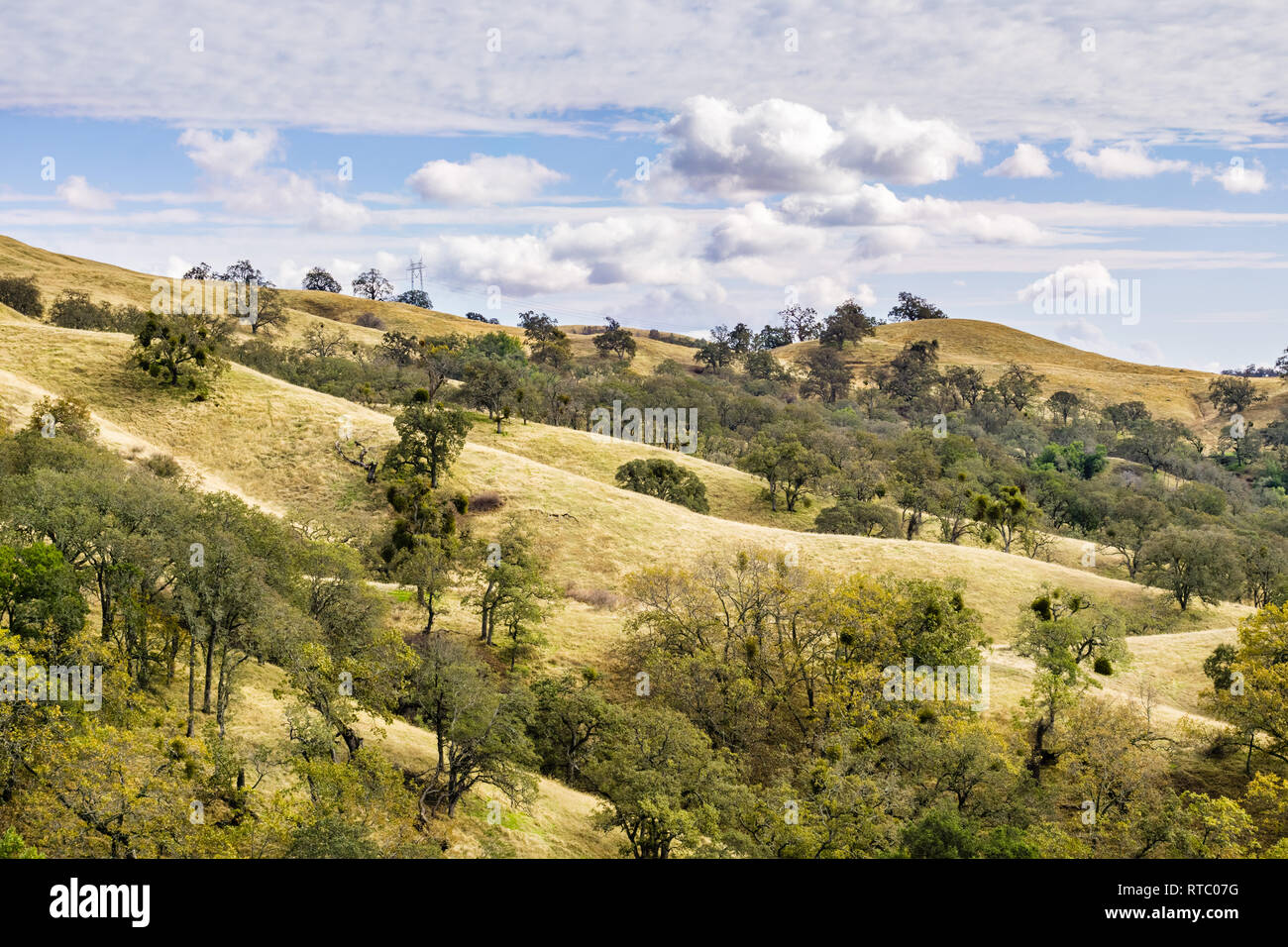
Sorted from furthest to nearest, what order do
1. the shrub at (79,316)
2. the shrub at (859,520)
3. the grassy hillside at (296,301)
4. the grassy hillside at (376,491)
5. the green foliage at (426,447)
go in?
the grassy hillside at (296,301) → the shrub at (79,316) → the shrub at (859,520) → the green foliage at (426,447) → the grassy hillside at (376,491)

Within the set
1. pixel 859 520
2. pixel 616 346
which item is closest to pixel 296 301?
pixel 616 346

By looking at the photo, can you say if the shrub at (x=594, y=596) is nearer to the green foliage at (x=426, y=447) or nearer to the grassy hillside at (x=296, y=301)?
the green foliage at (x=426, y=447)

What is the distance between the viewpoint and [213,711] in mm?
31078

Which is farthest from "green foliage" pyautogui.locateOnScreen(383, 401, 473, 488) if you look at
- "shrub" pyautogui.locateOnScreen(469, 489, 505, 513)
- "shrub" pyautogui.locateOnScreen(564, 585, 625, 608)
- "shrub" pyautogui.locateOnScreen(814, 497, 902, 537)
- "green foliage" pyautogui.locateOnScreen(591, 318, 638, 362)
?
"green foliage" pyautogui.locateOnScreen(591, 318, 638, 362)

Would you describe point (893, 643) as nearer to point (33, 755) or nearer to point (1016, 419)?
point (33, 755)

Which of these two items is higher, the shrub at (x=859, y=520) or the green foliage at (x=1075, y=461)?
the green foliage at (x=1075, y=461)

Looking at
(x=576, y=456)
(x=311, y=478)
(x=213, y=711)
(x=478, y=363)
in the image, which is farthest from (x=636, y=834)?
(x=478, y=363)

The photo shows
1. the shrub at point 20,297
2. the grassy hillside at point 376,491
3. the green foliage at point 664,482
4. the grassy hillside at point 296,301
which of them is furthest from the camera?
the grassy hillside at point 296,301

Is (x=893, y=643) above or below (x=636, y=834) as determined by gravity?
above

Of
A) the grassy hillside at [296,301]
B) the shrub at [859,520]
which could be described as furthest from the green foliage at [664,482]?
the grassy hillside at [296,301]

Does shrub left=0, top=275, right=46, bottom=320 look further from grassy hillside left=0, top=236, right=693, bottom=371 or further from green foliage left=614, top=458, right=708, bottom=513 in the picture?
green foliage left=614, top=458, right=708, bottom=513

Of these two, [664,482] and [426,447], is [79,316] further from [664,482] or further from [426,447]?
[664,482]

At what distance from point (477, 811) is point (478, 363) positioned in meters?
65.0

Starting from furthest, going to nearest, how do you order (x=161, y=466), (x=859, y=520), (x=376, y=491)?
(x=859, y=520)
(x=376, y=491)
(x=161, y=466)
